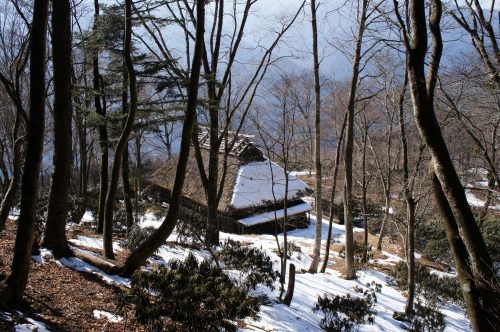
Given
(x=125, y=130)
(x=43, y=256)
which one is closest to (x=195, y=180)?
(x=125, y=130)

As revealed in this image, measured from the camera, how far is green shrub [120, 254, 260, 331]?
4.51 metres

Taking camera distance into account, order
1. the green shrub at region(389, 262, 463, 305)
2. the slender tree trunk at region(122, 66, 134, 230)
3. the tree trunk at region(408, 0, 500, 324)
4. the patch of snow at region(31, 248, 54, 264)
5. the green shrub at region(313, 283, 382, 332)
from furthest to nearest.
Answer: the green shrub at region(389, 262, 463, 305)
the slender tree trunk at region(122, 66, 134, 230)
the green shrub at region(313, 283, 382, 332)
the patch of snow at region(31, 248, 54, 264)
the tree trunk at region(408, 0, 500, 324)

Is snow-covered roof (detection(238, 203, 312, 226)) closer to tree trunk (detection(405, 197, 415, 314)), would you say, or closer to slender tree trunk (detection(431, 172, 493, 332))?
tree trunk (detection(405, 197, 415, 314))

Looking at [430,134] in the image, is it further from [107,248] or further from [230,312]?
[107,248]

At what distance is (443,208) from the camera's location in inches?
182

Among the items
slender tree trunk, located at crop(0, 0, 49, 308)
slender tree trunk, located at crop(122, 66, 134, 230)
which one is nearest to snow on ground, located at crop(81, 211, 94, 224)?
slender tree trunk, located at crop(122, 66, 134, 230)

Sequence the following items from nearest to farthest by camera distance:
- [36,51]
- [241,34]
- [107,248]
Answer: [36,51] → [107,248] → [241,34]

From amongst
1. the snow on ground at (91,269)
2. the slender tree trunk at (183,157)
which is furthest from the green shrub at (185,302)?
the snow on ground at (91,269)

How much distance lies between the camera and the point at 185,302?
4.68 meters

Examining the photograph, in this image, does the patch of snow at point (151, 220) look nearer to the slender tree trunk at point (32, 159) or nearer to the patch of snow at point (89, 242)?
the patch of snow at point (89, 242)

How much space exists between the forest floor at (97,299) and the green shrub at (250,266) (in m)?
0.40

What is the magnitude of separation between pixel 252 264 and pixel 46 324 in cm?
556

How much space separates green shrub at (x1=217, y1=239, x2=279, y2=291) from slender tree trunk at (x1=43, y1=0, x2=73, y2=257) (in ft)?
11.4

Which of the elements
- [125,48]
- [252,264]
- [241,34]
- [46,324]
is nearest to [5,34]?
[241,34]
